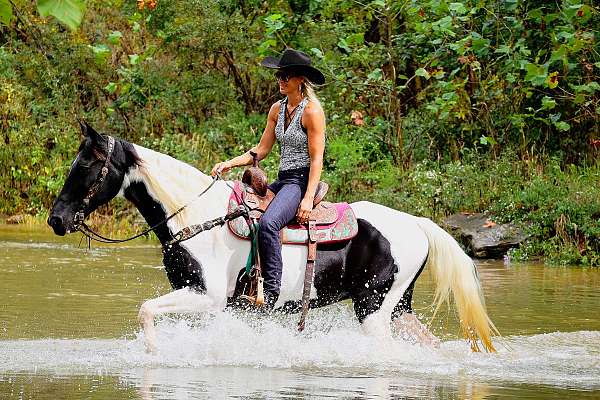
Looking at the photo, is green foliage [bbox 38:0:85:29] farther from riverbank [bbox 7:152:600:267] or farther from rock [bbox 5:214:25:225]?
rock [bbox 5:214:25:225]

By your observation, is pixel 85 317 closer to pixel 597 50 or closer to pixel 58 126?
pixel 597 50

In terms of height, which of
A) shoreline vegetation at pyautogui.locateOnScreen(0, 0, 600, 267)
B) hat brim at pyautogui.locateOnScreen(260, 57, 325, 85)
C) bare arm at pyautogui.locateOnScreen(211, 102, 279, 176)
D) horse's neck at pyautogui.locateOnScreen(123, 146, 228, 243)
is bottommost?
horse's neck at pyautogui.locateOnScreen(123, 146, 228, 243)

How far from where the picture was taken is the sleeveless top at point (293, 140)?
7902mm

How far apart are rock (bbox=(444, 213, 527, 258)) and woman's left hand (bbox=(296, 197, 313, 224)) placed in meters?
8.77

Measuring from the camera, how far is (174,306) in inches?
296

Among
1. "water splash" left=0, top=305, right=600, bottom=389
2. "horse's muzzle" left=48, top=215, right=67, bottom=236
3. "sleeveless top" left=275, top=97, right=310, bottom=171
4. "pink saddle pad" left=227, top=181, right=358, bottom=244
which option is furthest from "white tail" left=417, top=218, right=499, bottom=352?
"horse's muzzle" left=48, top=215, right=67, bottom=236

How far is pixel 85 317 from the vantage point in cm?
1023

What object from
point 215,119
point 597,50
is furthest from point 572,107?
point 215,119

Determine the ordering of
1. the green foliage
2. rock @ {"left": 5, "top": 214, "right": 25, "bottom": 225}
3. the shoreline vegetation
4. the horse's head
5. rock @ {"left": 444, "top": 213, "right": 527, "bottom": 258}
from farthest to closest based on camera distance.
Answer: rock @ {"left": 5, "top": 214, "right": 25, "bottom": 225} → the shoreline vegetation → rock @ {"left": 444, "top": 213, "right": 527, "bottom": 258} → the horse's head → the green foliage

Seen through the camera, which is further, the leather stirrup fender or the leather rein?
the leather stirrup fender

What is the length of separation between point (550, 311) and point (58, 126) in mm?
14092

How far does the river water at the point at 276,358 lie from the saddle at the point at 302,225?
331mm

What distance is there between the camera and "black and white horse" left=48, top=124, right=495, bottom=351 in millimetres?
7602

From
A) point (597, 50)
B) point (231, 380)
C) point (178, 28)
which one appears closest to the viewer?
point (231, 380)
